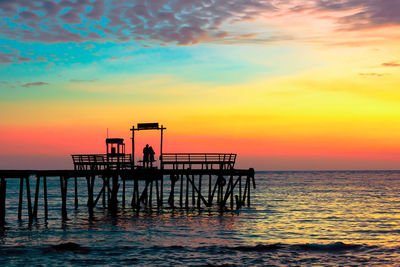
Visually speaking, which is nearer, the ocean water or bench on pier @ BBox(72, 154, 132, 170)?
the ocean water

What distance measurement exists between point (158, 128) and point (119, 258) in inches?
814

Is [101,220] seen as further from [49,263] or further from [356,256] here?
[356,256]

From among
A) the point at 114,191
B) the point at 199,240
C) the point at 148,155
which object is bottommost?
the point at 199,240

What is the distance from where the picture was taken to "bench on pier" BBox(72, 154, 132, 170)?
4138cm

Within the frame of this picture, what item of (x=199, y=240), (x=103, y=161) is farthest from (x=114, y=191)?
(x=199, y=240)

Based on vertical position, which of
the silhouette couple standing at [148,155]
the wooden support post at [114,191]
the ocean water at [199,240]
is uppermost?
the silhouette couple standing at [148,155]

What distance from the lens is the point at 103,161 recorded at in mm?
41844

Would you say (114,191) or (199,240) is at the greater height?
(114,191)

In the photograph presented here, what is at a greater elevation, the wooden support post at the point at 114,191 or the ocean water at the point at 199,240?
the wooden support post at the point at 114,191

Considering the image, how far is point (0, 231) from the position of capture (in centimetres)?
3116

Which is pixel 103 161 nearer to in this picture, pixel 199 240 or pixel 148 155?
pixel 148 155

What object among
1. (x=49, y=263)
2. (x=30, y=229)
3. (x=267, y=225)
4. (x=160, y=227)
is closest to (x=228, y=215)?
(x=267, y=225)

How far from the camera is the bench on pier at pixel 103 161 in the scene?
41.4m

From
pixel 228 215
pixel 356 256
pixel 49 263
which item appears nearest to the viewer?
pixel 49 263
